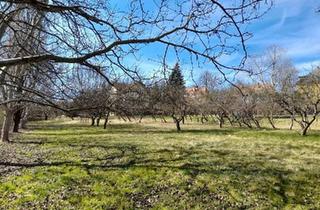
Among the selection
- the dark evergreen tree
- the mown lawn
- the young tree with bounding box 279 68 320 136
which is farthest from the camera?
the young tree with bounding box 279 68 320 136

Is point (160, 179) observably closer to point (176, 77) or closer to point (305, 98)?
point (176, 77)

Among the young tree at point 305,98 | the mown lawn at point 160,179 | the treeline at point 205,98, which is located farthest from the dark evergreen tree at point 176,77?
the young tree at point 305,98

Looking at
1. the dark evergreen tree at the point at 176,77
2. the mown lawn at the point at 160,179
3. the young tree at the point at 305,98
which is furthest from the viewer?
the young tree at the point at 305,98

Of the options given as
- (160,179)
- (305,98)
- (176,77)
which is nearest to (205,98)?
(305,98)

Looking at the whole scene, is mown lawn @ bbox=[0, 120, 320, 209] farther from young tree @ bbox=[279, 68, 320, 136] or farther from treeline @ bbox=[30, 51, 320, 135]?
young tree @ bbox=[279, 68, 320, 136]

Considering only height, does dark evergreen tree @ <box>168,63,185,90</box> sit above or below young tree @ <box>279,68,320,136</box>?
below

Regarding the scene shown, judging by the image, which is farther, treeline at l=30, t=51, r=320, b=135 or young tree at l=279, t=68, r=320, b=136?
young tree at l=279, t=68, r=320, b=136

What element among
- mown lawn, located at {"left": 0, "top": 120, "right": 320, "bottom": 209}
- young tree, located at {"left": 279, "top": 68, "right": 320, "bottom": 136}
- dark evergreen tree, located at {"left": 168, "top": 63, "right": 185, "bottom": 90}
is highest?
young tree, located at {"left": 279, "top": 68, "right": 320, "bottom": 136}

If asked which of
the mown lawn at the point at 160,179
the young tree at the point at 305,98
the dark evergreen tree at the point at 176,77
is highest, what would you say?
the young tree at the point at 305,98

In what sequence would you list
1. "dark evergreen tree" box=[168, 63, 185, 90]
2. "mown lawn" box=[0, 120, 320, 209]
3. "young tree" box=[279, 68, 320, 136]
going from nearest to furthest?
"dark evergreen tree" box=[168, 63, 185, 90] → "mown lawn" box=[0, 120, 320, 209] → "young tree" box=[279, 68, 320, 136]

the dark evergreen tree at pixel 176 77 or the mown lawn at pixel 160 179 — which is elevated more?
the dark evergreen tree at pixel 176 77

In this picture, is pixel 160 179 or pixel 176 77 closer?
pixel 176 77

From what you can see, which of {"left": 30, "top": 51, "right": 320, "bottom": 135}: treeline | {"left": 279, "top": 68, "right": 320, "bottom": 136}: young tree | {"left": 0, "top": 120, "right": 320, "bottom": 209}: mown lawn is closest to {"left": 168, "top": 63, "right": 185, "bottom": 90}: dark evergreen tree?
{"left": 30, "top": 51, "right": 320, "bottom": 135}: treeline

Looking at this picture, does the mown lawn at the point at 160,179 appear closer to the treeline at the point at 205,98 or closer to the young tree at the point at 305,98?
the treeline at the point at 205,98
